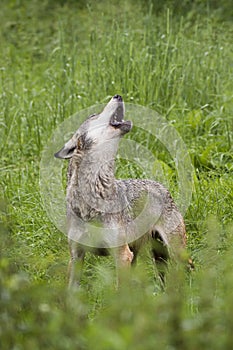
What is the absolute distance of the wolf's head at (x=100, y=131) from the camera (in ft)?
19.0

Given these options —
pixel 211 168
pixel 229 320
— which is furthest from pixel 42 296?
pixel 211 168

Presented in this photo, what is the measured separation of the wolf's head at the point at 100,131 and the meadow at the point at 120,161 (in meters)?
0.74

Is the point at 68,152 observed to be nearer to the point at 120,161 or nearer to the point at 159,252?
→ the point at 159,252

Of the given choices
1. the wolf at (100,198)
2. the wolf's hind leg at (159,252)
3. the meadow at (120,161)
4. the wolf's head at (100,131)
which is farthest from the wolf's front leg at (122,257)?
the wolf's head at (100,131)

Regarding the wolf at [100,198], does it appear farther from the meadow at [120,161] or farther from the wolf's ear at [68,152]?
the meadow at [120,161]

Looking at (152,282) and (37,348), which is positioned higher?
(37,348)

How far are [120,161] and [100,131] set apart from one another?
2.43 m

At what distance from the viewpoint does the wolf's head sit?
→ 5.79 m

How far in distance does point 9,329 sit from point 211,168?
5.16m

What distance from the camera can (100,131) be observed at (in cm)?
580

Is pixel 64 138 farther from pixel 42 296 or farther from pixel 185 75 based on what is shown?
pixel 42 296

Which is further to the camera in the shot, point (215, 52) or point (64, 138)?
point (215, 52)

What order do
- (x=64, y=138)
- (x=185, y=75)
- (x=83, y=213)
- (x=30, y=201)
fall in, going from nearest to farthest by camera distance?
1. (x=83, y=213)
2. (x=30, y=201)
3. (x=64, y=138)
4. (x=185, y=75)

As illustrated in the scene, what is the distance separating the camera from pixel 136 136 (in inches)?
344
